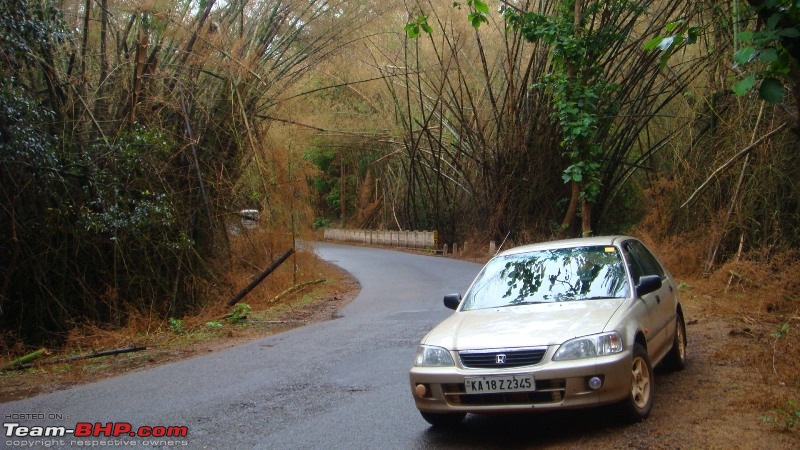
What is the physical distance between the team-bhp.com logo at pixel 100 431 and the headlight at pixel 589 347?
2.88 metres

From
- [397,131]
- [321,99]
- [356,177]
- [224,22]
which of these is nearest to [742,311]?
[224,22]

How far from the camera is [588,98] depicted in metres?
15.0

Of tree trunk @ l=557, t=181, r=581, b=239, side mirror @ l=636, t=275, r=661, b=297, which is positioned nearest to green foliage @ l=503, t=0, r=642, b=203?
tree trunk @ l=557, t=181, r=581, b=239

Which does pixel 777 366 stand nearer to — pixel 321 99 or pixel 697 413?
pixel 697 413

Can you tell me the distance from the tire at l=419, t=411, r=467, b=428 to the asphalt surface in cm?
8

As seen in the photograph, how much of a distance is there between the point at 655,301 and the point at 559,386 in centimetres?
187

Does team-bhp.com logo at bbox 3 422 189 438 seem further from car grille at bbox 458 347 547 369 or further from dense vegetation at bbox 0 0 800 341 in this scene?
dense vegetation at bbox 0 0 800 341

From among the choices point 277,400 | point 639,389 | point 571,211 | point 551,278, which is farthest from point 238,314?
point 571,211

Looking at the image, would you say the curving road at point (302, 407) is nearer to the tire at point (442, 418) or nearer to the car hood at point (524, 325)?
the tire at point (442, 418)

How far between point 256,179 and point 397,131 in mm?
11186

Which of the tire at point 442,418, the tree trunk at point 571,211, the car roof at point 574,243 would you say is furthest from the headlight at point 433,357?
the tree trunk at point 571,211

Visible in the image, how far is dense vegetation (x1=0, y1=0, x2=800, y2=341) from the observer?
10117 mm

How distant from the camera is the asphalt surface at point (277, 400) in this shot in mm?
5422

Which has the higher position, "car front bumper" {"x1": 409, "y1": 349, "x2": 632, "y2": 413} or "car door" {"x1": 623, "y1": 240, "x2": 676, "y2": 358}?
"car door" {"x1": 623, "y1": 240, "x2": 676, "y2": 358}
